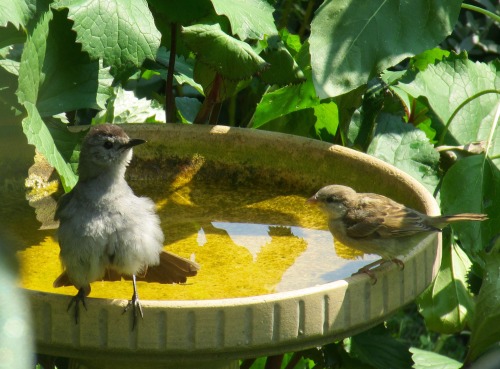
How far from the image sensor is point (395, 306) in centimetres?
236

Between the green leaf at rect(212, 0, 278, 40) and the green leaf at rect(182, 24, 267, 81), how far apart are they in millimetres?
61

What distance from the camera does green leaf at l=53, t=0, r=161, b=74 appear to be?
278 cm

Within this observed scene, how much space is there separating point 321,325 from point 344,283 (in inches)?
5.2

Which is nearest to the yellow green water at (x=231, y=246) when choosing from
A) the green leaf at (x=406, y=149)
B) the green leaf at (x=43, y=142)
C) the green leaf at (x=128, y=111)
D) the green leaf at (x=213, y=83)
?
the green leaf at (x=43, y=142)

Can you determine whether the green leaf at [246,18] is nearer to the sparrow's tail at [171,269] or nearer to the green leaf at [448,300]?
the sparrow's tail at [171,269]

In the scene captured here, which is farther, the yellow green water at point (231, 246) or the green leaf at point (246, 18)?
the green leaf at point (246, 18)

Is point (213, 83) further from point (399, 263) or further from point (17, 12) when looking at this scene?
point (399, 263)

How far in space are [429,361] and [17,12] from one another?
7.44 ft

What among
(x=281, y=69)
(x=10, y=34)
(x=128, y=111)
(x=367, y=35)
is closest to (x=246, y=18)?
(x=281, y=69)

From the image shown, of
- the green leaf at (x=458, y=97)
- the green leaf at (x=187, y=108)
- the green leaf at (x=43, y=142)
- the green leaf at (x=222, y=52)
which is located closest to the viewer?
the green leaf at (x=43, y=142)

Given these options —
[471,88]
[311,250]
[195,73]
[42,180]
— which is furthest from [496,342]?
[42,180]

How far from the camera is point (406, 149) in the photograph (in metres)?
3.67

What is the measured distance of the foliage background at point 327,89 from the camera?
9.29 ft

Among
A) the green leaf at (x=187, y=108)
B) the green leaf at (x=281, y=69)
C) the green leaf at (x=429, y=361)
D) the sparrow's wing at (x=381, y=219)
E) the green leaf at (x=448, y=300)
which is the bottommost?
the green leaf at (x=429, y=361)
